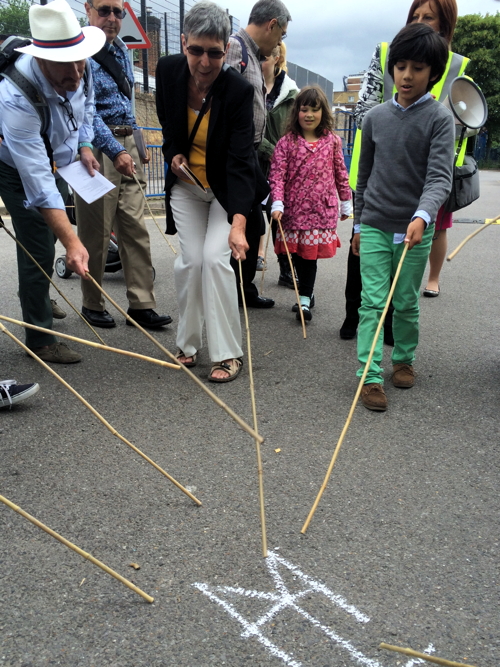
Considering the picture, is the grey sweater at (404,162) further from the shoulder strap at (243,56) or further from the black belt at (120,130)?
the black belt at (120,130)

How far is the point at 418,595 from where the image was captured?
2.10 m

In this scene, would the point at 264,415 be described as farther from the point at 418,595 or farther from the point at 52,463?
the point at 418,595

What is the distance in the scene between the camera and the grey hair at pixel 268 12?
4398 millimetres

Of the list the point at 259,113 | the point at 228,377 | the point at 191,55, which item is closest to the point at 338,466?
the point at 228,377

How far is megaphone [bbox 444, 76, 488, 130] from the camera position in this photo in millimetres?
3994

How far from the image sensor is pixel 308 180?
501 centimetres

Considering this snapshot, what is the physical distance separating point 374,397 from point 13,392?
72.5 inches

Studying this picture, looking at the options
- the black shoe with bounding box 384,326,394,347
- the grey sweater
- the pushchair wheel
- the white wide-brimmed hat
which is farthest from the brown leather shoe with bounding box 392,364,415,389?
the pushchair wheel

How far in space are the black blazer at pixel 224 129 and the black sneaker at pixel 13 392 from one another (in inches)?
55.1

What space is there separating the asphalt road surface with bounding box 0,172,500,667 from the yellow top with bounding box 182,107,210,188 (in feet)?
3.75

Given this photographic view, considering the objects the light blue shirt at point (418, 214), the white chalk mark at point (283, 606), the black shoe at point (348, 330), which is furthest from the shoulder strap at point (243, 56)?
the white chalk mark at point (283, 606)

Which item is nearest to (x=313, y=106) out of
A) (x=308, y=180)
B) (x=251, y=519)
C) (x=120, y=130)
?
(x=308, y=180)

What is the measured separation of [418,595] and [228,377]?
77.1 inches

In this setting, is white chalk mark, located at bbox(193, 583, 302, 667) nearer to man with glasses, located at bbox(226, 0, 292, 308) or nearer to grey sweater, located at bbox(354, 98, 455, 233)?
grey sweater, located at bbox(354, 98, 455, 233)
